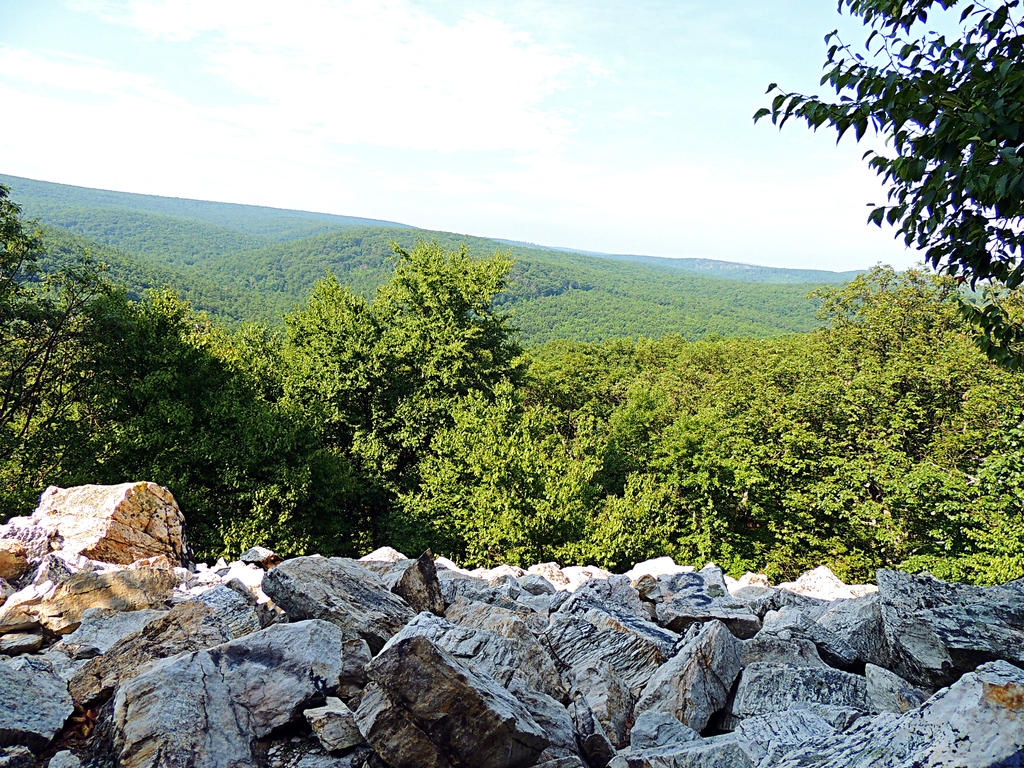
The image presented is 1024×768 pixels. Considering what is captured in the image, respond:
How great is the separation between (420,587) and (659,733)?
177 inches

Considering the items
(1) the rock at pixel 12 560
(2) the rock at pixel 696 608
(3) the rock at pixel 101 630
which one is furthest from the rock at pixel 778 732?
(1) the rock at pixel 12 560

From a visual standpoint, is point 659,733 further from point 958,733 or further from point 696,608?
point 696,608

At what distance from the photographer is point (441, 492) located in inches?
934

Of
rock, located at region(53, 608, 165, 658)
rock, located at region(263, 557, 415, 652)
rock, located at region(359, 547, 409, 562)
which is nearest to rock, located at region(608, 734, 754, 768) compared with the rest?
rock, located at region(263, 557, 415, 652)

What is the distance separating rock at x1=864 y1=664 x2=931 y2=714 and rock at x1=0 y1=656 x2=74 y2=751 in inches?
313

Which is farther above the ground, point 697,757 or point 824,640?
point 697,757

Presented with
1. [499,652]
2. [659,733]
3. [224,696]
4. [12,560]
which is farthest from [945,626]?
[12,560]

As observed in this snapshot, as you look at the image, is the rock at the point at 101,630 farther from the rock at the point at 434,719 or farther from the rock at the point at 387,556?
the rock at the point at 387,556

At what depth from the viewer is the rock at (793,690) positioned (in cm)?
641

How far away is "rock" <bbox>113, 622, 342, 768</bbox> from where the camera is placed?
4539 mm

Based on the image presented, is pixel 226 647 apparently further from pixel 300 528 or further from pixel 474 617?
pixel 300 528

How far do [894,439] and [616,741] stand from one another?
65.7 ft

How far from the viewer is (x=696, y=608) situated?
32.5 ft

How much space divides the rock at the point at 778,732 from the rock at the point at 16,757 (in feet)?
19.4
